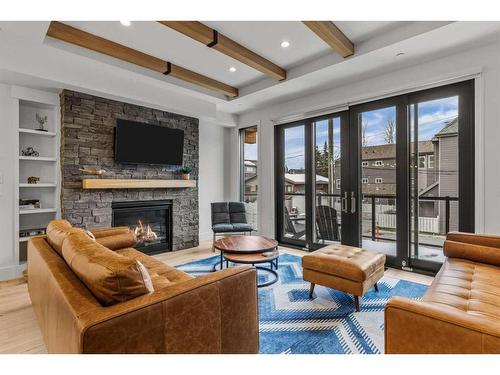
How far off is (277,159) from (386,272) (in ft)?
8.37

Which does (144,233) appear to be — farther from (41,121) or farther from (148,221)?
(41,121)

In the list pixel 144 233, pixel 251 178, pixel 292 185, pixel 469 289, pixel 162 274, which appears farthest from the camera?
pixel 251 178

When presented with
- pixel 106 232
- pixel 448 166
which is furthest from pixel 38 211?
pixel 448 166

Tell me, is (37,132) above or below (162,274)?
above

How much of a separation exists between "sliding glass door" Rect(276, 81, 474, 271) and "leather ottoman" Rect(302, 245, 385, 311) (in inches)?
45.9

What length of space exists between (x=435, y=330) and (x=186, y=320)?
104 cm

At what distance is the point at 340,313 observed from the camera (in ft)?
7.56

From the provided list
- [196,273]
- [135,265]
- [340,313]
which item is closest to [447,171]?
[340,313]

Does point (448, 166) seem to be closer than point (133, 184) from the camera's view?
Yes

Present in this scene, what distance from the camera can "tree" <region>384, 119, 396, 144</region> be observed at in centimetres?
356

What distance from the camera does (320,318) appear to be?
87.5 inches

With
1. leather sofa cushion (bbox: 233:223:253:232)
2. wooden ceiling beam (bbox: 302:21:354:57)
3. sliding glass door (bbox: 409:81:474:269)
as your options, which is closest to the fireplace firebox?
leather sofa cushion (bbox: 233:223:253:232)

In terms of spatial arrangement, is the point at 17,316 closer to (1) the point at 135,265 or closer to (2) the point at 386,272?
(1) the point at 135,265

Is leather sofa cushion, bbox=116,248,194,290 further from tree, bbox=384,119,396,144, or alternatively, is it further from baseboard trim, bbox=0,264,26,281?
tree, bbox=384,119,396,144
